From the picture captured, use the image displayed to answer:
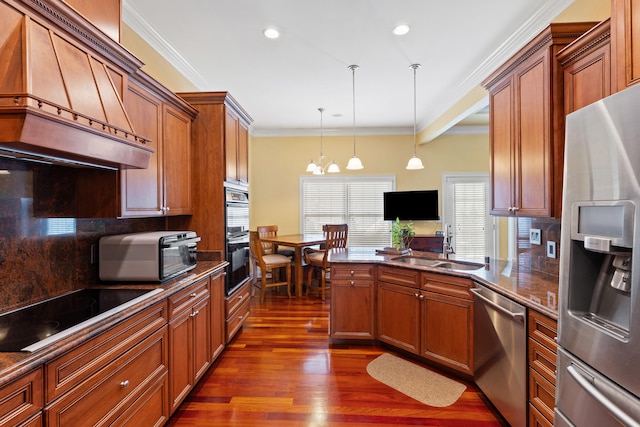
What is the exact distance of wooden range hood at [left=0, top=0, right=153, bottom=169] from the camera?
114 cm

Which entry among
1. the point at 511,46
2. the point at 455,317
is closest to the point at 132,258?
the point at 455,317

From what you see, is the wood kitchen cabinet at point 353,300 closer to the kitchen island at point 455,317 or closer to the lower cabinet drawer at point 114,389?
the kitchen island at point 455,317

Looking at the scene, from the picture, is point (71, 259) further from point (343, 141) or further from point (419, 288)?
point (343, 141)

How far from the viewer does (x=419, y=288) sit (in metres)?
2.68

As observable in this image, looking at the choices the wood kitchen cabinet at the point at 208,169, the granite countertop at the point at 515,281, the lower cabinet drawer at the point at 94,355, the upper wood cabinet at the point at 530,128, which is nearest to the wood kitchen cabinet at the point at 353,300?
the granite countertop at the point at 515,281

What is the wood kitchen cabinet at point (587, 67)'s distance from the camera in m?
1.66

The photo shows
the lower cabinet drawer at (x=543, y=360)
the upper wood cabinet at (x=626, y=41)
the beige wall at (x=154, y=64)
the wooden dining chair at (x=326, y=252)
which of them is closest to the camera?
the upper wood cabinet at (x=626, y=41)

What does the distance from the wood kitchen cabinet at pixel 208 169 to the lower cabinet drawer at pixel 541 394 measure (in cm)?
254

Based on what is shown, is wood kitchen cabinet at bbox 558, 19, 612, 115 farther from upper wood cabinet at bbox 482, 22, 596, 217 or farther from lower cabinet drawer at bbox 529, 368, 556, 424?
lower cabinet drawer at bbox 529, 368, 556, 424

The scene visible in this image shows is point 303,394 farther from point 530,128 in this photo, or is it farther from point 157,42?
point 157,42

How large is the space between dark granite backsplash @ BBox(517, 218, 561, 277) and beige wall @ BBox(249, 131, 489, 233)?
10.9ft

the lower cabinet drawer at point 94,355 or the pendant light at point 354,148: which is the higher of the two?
the pendant light at point 354,148

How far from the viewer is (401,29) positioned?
2.76m

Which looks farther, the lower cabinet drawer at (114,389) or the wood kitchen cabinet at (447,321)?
the wood kitchen cabinet at (447,321)
